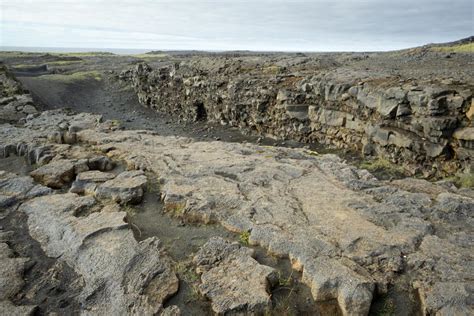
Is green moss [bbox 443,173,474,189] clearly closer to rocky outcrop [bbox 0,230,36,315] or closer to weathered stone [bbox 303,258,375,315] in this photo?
weathered stone [bbox 303,258,375,315]

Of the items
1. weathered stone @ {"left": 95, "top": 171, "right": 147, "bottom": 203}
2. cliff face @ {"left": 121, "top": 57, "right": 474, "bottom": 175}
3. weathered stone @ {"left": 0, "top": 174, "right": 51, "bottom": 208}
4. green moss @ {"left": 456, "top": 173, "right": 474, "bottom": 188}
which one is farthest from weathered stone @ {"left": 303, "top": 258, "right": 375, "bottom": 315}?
cliff face @ {"left": 121, "top": 57, "right": 474, "bottom": 175}

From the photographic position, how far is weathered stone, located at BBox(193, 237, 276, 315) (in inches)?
191

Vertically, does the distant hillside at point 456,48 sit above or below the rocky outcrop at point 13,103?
above

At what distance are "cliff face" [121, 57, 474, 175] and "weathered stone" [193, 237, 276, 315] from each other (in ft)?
29.4

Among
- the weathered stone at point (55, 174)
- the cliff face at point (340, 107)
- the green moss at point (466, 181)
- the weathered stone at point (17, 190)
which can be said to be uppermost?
the cliff face at point (340, 107)

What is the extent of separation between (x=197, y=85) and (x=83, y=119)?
29.9 ft

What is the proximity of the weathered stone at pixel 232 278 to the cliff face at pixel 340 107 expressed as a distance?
897cm

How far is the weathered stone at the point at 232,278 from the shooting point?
4.86 meters

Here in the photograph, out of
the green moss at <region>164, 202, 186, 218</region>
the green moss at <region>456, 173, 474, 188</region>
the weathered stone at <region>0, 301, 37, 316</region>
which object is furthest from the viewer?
the green moss at <region>456, 173, 474, 188</region>

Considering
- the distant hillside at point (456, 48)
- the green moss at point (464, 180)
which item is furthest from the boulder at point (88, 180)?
the distant hillside at point (456, 48)

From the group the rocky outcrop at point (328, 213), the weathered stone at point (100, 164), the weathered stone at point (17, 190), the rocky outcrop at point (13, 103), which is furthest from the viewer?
the rocky outcrop at point (13, 103)

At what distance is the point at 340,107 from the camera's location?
1590 cm

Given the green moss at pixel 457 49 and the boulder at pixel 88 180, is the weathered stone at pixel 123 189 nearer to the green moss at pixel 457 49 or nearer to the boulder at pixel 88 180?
the boulder at pixel 88 180

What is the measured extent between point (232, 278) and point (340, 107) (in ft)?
40.6
